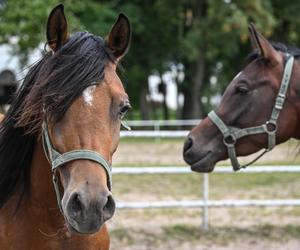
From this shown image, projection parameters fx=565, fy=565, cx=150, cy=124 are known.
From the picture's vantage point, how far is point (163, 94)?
36.1 metres

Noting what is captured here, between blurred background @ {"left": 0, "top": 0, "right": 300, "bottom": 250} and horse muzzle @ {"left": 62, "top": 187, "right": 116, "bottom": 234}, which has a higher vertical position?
horse muzzle @ {"left": 62, "top": 187, "right": 116, "bottom": 234}

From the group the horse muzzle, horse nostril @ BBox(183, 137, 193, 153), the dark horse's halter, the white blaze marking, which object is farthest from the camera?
horse nostril @ BBox(183, 137, 193, 153)

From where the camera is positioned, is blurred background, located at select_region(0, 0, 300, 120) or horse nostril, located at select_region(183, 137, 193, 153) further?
blurred background, located at select_region(0, 0, 300, 120)

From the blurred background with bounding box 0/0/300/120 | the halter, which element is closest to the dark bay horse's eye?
the halter

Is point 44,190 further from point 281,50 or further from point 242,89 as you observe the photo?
point 281,50

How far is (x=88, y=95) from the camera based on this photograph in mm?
2354

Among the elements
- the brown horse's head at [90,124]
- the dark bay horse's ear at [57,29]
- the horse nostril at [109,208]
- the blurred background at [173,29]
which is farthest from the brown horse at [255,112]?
the blurred background at [173,29]

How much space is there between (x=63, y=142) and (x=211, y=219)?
518 cm

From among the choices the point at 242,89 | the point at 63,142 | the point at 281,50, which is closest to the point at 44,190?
the point at 63,142

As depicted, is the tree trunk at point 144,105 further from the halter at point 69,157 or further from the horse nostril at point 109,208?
the horse nostril at point 109,208

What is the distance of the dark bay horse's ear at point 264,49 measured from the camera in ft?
12.6

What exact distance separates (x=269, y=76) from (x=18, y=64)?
18754 mm

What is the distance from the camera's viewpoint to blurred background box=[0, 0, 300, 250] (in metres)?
6.46

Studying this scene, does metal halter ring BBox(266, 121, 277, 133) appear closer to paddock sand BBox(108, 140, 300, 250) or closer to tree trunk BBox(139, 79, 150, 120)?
paddock sand BBox(108, 140, 300, 250)
